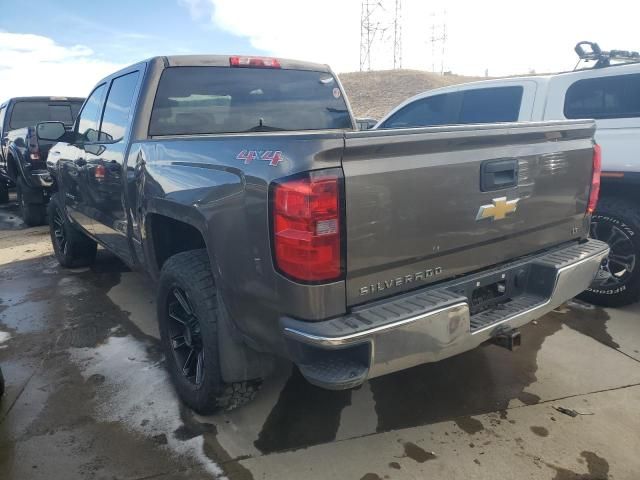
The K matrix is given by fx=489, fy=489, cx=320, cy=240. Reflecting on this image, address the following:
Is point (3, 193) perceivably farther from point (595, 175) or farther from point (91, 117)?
point (595, 175)

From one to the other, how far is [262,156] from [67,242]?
4.17m

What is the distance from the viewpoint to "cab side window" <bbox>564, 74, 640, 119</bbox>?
12.9 ft

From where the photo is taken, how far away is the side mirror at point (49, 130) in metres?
4.54

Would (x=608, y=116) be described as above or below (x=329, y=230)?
above

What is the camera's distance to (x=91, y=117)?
439 cm

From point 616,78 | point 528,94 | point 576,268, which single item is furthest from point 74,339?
point 616,78

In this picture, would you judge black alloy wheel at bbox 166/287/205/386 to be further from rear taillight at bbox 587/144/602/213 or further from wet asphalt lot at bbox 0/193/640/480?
rear taillight at bbox 587/144/602/213

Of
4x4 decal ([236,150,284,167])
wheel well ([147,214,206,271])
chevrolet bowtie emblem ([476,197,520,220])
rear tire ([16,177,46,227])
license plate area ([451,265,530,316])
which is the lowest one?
rear tire ([16,177,46,227])

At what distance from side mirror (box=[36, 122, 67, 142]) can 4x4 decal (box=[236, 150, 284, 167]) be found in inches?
129

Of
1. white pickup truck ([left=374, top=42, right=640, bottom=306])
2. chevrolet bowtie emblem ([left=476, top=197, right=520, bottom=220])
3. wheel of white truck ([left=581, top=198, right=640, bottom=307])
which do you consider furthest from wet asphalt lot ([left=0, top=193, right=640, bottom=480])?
chevrolet bowtie emblem ([left=476, top=197, right=520, bottom=220])

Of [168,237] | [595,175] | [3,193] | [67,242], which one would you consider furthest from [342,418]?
[3,193]

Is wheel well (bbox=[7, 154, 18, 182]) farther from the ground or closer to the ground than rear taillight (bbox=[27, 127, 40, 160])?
closer to the ground

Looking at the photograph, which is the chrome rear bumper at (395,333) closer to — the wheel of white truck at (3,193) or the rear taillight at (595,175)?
the rear taillight at (595,175)

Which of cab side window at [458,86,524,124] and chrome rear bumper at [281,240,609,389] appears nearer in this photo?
chrome rear bumper at [281,240,609,389]
